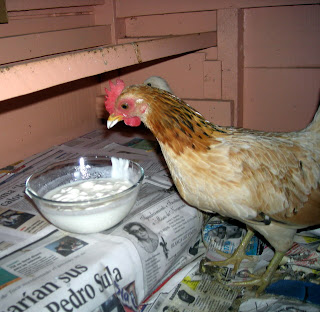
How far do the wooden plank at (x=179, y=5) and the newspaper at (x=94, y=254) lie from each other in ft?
3.01

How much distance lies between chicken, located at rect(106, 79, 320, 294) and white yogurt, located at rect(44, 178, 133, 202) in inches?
8.9

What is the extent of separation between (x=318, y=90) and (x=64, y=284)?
1.42 m

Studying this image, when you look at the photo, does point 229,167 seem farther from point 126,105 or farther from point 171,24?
point 171,24

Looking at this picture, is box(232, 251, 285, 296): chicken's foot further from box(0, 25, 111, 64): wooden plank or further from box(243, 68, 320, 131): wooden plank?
box(0, 25, 111, 64): wooden plank

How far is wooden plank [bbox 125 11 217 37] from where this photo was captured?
5.53 ft

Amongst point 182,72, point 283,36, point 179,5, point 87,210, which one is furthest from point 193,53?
point 87,210

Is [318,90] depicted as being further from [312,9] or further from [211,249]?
[211,249]

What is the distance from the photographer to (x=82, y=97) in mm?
2055

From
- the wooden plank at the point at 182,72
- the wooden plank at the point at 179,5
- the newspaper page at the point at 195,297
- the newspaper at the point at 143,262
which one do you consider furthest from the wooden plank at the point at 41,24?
the newspaper page at the point at 195,297

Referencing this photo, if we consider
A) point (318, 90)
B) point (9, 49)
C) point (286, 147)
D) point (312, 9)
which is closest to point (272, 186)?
point (286, 147)

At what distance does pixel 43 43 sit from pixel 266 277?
131cm

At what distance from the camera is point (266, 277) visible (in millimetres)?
1057

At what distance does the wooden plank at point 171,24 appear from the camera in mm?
1687

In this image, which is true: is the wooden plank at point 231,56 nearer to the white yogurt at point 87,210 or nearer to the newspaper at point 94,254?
the newspaper at point 94,254
